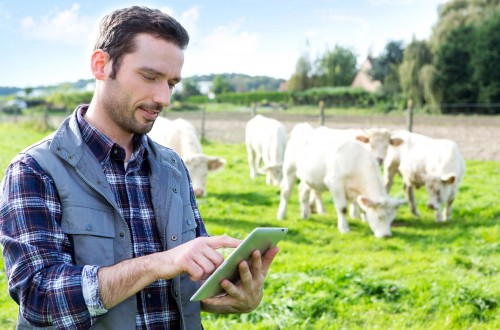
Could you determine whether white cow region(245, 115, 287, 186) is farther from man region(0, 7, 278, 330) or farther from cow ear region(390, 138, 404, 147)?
man region(0, 7, 278, 330)

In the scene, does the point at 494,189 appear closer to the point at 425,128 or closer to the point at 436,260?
the point at 436,260

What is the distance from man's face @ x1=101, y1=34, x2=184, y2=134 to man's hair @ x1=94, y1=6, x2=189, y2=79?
0.02m

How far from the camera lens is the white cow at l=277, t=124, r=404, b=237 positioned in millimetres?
8383

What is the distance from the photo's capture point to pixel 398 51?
50.8 metres

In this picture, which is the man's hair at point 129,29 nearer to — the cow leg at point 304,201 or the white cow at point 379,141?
the cow leg at point 304,201

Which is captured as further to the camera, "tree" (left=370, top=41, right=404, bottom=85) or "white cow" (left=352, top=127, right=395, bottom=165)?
"tree" (left=370, top=41, right=404, bottom=85)

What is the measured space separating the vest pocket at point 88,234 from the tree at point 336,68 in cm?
6923

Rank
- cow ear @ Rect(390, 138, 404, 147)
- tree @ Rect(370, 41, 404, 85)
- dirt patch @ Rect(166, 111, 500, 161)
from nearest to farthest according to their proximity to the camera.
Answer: cow ear @ Rect(390, 138, 404, 147)
dirt patch @ Rect(166, 111, 500, 161)
tree @ Rect(370, 41, 404, 85)

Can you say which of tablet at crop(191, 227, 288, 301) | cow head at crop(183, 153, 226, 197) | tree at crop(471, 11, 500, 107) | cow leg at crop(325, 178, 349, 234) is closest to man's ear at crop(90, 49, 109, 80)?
tablet at crop(191, 227, 288, 301)

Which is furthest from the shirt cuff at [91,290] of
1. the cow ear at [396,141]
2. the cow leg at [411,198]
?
the cow ear at [396,141]

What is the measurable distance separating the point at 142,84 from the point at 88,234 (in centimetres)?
56

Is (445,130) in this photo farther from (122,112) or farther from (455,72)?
(122,112)

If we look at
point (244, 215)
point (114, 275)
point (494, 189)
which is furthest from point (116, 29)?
point (494, 189)

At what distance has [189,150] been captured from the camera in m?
10.3
